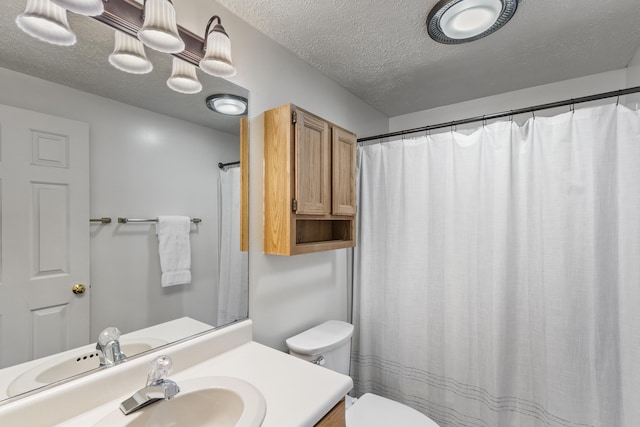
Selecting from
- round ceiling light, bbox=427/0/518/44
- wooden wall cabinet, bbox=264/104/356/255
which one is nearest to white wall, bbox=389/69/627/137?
round ceiling light, bbox=427/0/518/44

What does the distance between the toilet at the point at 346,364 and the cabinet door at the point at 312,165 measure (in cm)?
69

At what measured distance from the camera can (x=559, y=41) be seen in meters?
1.55

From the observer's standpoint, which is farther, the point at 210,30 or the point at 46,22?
the point at 210,30

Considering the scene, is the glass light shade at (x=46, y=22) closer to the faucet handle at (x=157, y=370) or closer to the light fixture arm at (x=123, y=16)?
the light fixture arm at (x=123, y=16)

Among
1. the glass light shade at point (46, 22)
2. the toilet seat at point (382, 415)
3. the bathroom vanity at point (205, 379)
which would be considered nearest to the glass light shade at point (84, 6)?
the glass light shade at point (46, 22)

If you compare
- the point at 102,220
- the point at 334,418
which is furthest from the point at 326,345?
the point at 102,220

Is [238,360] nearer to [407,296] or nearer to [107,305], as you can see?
[107,305]

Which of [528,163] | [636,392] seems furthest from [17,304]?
[636,392]

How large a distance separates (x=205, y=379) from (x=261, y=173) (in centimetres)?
91

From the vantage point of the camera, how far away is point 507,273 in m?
1.56

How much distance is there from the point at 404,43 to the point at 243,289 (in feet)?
5.11

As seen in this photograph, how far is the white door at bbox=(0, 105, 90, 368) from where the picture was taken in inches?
30.0

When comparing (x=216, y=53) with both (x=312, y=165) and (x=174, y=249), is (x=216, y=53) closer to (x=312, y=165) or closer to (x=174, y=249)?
(x=312, y=165)

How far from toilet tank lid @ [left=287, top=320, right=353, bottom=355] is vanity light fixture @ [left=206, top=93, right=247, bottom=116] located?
3.88ft
